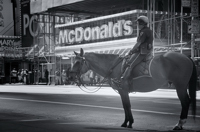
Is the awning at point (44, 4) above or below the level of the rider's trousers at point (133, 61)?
above

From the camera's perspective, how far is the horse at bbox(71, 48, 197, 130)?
9.68 metres

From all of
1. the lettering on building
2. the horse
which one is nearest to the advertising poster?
the lettering on building

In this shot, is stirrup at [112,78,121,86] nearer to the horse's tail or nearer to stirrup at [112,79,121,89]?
stirrup at [112,79,121,89]

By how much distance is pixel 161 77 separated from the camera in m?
9.91

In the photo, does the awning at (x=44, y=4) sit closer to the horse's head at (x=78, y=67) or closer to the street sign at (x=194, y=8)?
the street sign at (x=194, y=8)

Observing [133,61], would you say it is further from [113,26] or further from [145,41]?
[113,26]

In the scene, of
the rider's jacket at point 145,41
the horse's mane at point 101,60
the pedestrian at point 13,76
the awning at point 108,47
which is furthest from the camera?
the pedestrian at point 13,76

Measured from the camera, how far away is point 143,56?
1002 centimetres

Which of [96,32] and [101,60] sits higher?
[96,32]

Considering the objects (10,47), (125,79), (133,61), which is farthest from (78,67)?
(10,47)

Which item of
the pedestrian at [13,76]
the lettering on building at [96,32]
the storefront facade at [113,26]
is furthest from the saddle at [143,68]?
the pedestrian at [13,76]

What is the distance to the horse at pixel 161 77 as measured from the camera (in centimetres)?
968

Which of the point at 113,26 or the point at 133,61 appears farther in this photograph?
the point at 113,26

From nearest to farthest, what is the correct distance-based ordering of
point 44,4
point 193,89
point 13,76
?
point 193,89 → point 44,4 → point 13,76
